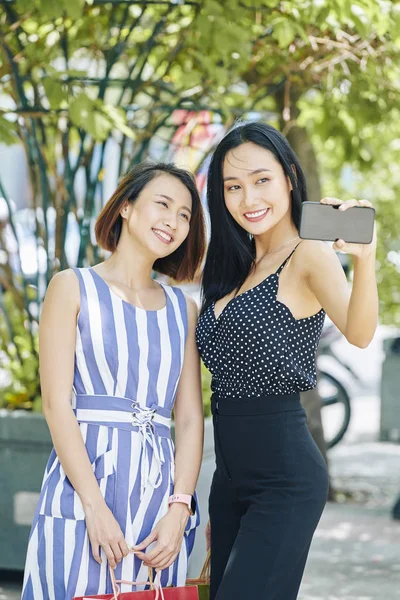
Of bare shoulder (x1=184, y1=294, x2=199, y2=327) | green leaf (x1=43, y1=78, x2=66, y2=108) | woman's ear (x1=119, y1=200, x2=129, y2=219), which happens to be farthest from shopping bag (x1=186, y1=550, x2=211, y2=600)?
green leaf (x1=43, y1=78, x2=66, y2=108)

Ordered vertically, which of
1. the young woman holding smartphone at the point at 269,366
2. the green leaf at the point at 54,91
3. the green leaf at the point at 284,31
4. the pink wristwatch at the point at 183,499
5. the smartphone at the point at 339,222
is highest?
the green leaf at the point at 284,31

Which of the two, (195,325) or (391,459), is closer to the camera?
(195,325)

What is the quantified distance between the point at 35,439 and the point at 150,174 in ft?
6.95

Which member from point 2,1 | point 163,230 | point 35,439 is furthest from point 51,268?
point 163,230

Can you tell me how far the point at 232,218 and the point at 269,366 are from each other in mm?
585

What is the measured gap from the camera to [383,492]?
23.5 feet

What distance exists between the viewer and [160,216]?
2885 millimetres

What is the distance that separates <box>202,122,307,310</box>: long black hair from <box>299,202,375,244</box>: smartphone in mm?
522

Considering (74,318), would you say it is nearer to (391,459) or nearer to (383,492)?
(383,492)

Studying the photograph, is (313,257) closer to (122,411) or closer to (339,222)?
(339,222)

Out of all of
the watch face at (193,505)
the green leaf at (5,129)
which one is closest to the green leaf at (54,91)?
the green leaf at (5,129)

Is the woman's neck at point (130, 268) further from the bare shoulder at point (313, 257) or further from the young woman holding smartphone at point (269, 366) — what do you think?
the bare shoulder at point (313, 257)

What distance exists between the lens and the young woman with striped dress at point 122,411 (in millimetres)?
2658

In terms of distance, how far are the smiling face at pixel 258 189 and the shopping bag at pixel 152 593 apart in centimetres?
101
